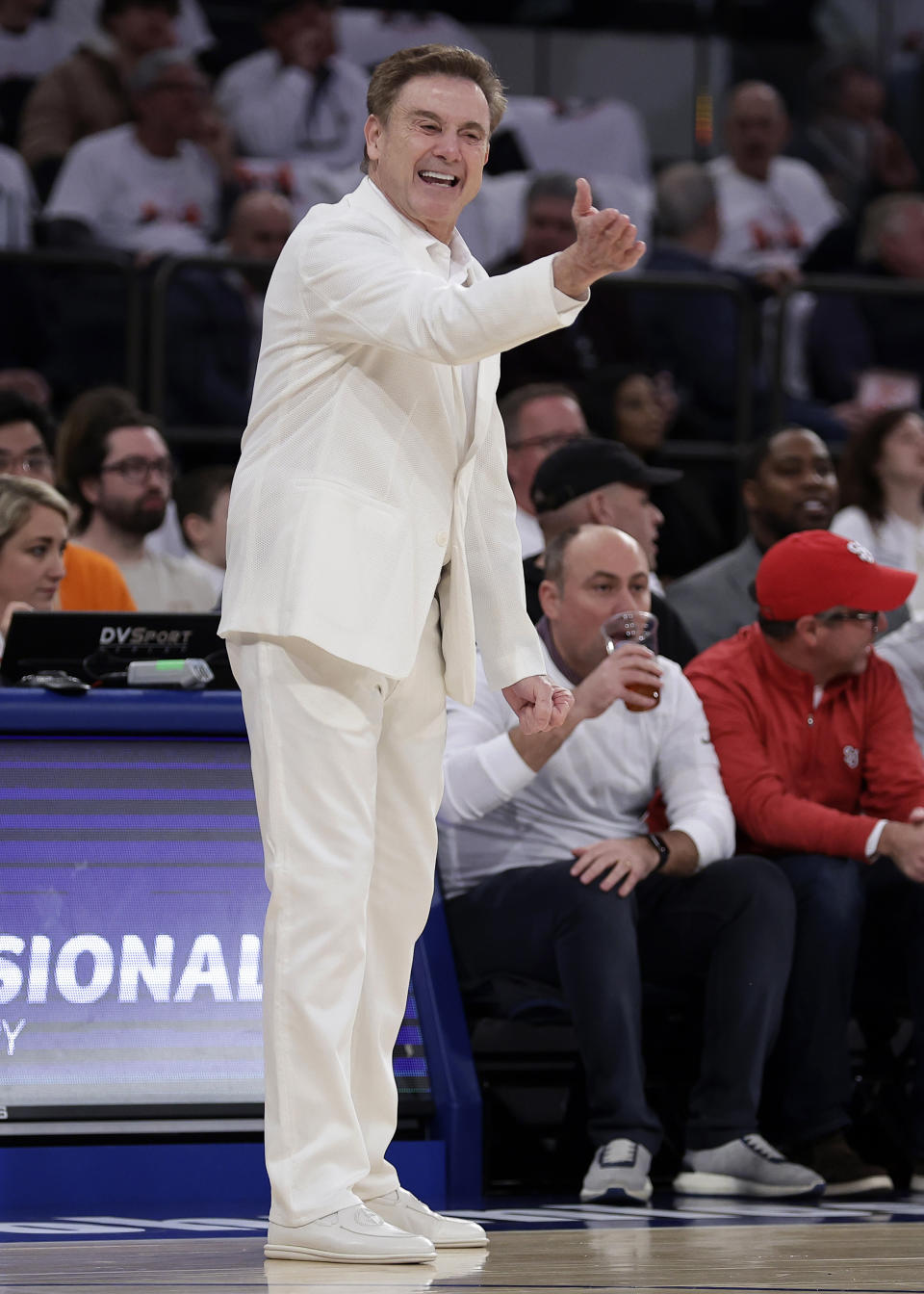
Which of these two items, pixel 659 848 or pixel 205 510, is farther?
pixel 205 510

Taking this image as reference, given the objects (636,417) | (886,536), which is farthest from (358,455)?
(636,417)

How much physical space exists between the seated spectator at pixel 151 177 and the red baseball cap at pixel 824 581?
12.7 feet

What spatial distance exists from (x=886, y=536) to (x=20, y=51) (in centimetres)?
446

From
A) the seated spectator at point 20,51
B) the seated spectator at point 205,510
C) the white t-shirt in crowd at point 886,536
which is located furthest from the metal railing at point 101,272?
the white t-shirt in crowd at point 886,536

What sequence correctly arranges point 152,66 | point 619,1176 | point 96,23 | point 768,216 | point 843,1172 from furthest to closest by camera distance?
point 768,216 < point 96,23 < point 152,66 < point 843,1172 < point 619,1176

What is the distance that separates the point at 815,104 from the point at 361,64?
2306 millimetres

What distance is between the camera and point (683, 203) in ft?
28.1

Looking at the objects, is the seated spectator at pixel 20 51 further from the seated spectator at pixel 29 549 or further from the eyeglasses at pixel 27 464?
the seated spectator at pixel 29 549

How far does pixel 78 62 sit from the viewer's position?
8422mm

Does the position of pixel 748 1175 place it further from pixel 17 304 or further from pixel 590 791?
pixel 17 304

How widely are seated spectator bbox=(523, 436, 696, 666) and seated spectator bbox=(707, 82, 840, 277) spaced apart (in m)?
3.55

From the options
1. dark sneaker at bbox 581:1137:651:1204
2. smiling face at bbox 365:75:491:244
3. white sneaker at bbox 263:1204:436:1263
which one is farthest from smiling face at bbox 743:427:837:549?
white sneaker at bbox 263:1204:436:1263

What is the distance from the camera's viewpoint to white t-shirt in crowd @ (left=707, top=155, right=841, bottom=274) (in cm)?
890

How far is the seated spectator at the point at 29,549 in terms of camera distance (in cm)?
475
